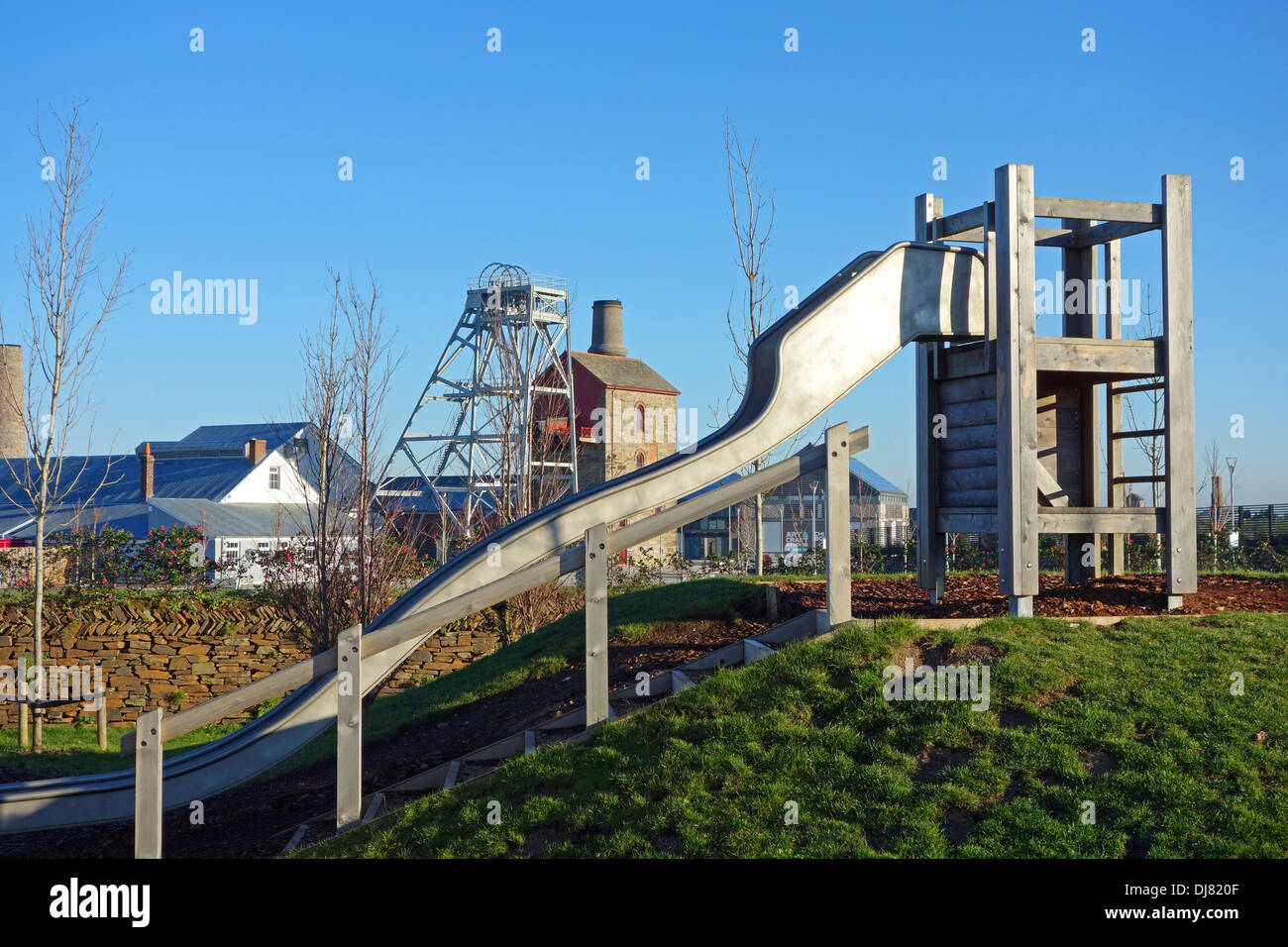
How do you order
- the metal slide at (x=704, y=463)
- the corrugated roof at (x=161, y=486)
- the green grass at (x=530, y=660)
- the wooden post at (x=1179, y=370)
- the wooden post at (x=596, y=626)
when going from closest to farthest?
the wooden post at (x=596, y=626), the metal slide at (x=704, y=463), the wooden post at (x=1179, y=370), the green grass at (x=530, y=660), the corrugated roof at (x=161, y=486)

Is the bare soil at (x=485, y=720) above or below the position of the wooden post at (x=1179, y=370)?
below

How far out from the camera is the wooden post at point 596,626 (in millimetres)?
6645

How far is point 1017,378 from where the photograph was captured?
336 inches

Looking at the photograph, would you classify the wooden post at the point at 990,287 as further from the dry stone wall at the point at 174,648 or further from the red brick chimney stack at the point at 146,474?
the red brick chimney stack at the point at 146,474

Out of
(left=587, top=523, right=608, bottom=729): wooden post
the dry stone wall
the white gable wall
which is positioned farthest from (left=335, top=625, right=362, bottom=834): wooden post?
the white gable wall

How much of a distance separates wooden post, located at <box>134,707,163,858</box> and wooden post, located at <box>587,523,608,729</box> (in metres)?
2.52

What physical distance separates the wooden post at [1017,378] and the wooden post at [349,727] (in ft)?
16.4

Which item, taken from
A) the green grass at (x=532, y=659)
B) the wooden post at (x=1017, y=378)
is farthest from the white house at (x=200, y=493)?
the wooden post at (x=1017, y=378)

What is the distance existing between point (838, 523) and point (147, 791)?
4.40 m

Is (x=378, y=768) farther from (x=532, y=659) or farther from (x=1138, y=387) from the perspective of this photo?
(x=1138, y=387)

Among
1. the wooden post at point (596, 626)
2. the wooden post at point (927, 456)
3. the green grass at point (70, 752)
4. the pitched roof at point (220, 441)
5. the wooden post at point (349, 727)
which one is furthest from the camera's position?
the pitched roof at point (220, 441)
